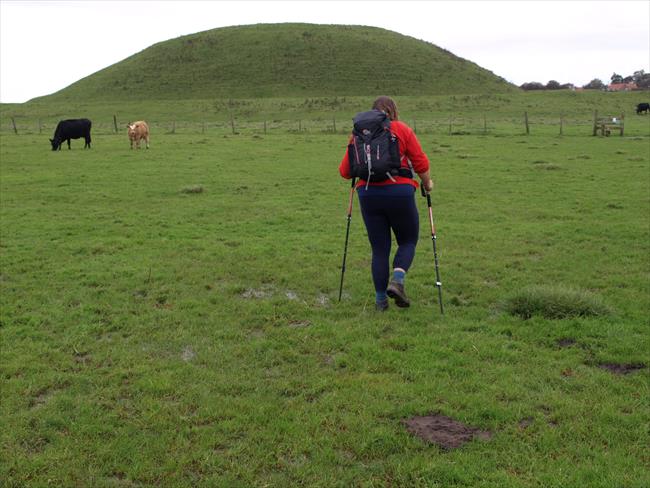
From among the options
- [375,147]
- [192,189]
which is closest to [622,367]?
[375,147]

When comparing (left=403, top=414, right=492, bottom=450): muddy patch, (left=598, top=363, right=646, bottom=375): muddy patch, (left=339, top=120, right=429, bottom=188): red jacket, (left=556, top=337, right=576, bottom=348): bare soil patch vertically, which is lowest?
(left=598, top=363, right=646, bottom=375): muddy patch

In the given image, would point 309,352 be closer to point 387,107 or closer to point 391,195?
point 391,195

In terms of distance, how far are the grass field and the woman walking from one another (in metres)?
0.59

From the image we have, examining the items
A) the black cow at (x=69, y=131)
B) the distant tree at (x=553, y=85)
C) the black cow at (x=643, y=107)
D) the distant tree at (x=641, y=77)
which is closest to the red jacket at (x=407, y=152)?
the black cow at (x=69, y=131)

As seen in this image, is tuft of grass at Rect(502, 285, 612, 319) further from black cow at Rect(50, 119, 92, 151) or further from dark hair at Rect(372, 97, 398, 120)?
black cow at Rect(50, 119, 92, 151)

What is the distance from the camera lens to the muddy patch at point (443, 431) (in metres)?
4.83

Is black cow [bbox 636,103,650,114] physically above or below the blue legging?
above

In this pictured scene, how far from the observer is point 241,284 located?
938 cm

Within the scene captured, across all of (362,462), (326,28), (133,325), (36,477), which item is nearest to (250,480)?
(362,462)

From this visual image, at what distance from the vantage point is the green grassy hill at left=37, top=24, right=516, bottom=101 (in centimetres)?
9706

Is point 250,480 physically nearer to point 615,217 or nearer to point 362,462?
point 362,462

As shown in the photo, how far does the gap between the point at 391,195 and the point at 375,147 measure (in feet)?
2.27

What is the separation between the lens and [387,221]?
7.86 metres

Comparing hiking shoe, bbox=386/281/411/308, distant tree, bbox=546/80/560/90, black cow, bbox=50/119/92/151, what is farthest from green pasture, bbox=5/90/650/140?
distant tree, bbox=546/80/560/90
